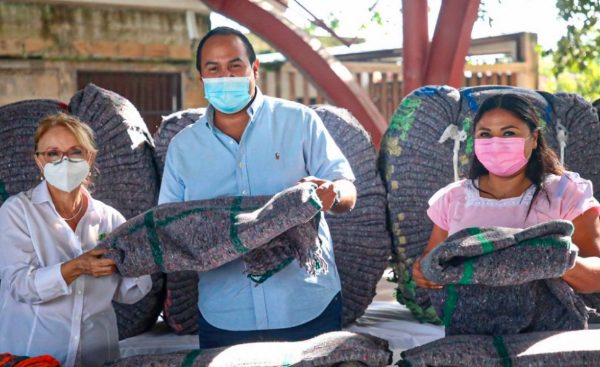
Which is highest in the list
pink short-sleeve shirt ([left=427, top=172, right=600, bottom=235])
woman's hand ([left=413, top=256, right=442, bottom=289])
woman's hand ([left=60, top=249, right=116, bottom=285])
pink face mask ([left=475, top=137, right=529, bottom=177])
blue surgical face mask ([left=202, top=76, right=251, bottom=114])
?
blue surgical face mask ([left=202, top=76, right=251, bottom=114])

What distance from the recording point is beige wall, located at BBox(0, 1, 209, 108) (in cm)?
894

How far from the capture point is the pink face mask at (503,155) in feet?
8.94

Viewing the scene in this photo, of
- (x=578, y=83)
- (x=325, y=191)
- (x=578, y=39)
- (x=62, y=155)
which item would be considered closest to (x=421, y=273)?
(x=325, y=191)

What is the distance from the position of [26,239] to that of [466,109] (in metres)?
1.92

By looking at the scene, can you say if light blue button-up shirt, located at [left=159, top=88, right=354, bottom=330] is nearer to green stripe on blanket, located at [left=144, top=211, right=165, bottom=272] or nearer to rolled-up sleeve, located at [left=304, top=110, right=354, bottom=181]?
rolled-up sleeve, located at [left=304, top=110, right=354, bottom=181]

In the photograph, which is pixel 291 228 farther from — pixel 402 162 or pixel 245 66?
pixel 402 162

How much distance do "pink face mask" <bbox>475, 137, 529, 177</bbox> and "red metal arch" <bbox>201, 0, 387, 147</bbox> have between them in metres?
4.60

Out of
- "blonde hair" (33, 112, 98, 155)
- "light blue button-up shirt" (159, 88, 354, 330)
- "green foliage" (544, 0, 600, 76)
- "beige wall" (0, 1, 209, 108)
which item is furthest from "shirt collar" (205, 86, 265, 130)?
"beige wall" (0, 1, 209, 108)

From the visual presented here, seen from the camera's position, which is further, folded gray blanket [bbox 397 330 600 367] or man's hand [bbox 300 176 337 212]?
man's hand [bbox 300 176 337 212]

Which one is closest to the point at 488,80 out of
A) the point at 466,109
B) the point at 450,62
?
the point at 450,62

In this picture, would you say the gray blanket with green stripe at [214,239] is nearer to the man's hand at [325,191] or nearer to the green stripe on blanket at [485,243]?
the man's hand at [325,191]

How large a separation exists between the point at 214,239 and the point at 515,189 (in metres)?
0.87

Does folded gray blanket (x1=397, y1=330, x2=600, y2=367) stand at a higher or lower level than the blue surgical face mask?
lower

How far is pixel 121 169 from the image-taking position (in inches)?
151
